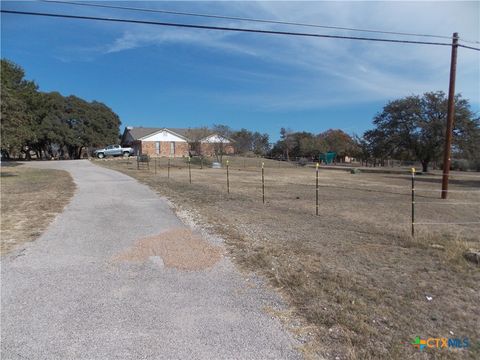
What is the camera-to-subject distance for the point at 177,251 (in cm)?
→ 568

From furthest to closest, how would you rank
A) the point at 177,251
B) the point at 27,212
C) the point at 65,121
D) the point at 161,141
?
the point at 161,141 → the point at 65,121 → the point at 27,212 → the point at 177,251

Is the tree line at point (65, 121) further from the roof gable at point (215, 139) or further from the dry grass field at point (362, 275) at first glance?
the dry grass field at point (362, 275)

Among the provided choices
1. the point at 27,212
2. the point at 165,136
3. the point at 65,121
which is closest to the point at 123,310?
the point at 27,212

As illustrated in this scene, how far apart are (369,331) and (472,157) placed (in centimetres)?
4524

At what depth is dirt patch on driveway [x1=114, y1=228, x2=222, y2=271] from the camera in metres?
5.08

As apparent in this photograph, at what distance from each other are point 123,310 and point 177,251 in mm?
2166

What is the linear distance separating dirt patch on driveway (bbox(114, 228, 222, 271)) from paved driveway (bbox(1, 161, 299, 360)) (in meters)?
0.18

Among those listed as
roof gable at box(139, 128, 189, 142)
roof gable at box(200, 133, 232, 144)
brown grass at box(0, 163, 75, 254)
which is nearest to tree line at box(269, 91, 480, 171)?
roof gable at box(200, 133, 232, 144)

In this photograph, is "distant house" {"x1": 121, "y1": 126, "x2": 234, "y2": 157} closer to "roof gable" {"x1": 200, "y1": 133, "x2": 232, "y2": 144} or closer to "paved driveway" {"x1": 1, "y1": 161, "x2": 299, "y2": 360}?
"roof gable" {"x1": 200, "y1": 133, "x2": 232, "y2": 144}

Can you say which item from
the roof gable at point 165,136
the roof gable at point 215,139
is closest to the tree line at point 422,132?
the roof gable at point 215,139

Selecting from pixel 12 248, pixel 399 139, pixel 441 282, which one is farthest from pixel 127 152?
pixel 441 282

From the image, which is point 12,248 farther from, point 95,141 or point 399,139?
point 95,141

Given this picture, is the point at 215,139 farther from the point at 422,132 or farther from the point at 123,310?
the point at 123,310

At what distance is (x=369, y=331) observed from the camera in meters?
3.12
